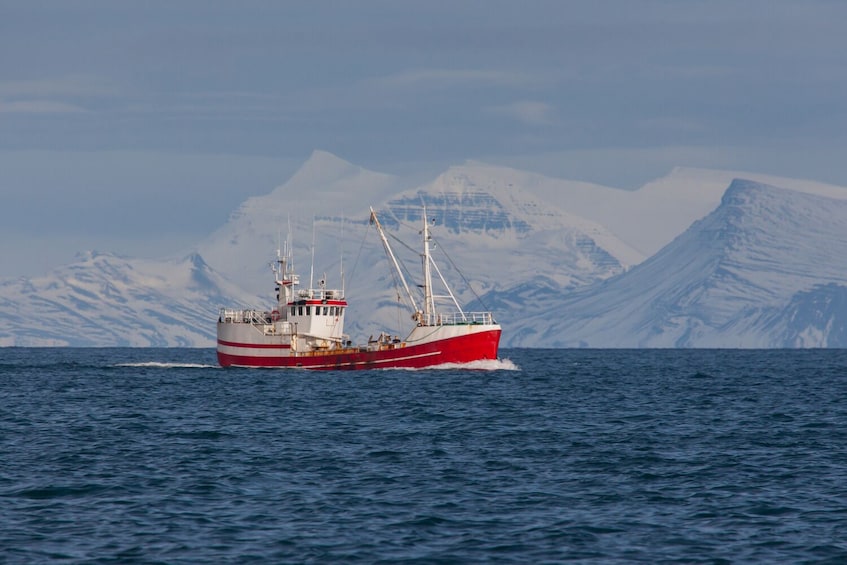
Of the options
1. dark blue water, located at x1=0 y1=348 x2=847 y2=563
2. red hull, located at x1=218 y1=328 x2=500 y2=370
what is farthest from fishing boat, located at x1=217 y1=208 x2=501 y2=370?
dark blue water, located at x1=0 y1=348 x2=847 y2=563

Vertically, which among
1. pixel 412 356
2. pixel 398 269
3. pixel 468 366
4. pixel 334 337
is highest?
pixel 398 269

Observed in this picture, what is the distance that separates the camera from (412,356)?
126 meters

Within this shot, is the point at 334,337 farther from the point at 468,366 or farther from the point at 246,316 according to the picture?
the point at 468,366

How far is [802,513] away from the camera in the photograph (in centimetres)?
4203

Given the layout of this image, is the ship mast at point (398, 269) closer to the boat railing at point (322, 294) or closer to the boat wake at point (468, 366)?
the boat wake at point (468, 366)

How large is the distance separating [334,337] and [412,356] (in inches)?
382

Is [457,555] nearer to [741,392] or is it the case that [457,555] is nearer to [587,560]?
[587,560]

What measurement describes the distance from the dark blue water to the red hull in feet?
118

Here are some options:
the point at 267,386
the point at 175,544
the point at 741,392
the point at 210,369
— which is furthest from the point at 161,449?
the point at 210,369

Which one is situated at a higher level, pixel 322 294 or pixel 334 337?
pixel 322 294

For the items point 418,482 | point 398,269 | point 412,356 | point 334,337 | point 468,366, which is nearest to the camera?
point 418,482

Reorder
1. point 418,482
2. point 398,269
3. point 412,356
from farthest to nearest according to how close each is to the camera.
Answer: point 398,269 → point 412,356 → point 418,482

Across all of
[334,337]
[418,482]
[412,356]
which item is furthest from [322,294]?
[418,482]

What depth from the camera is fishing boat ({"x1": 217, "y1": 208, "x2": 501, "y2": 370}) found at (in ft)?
409
